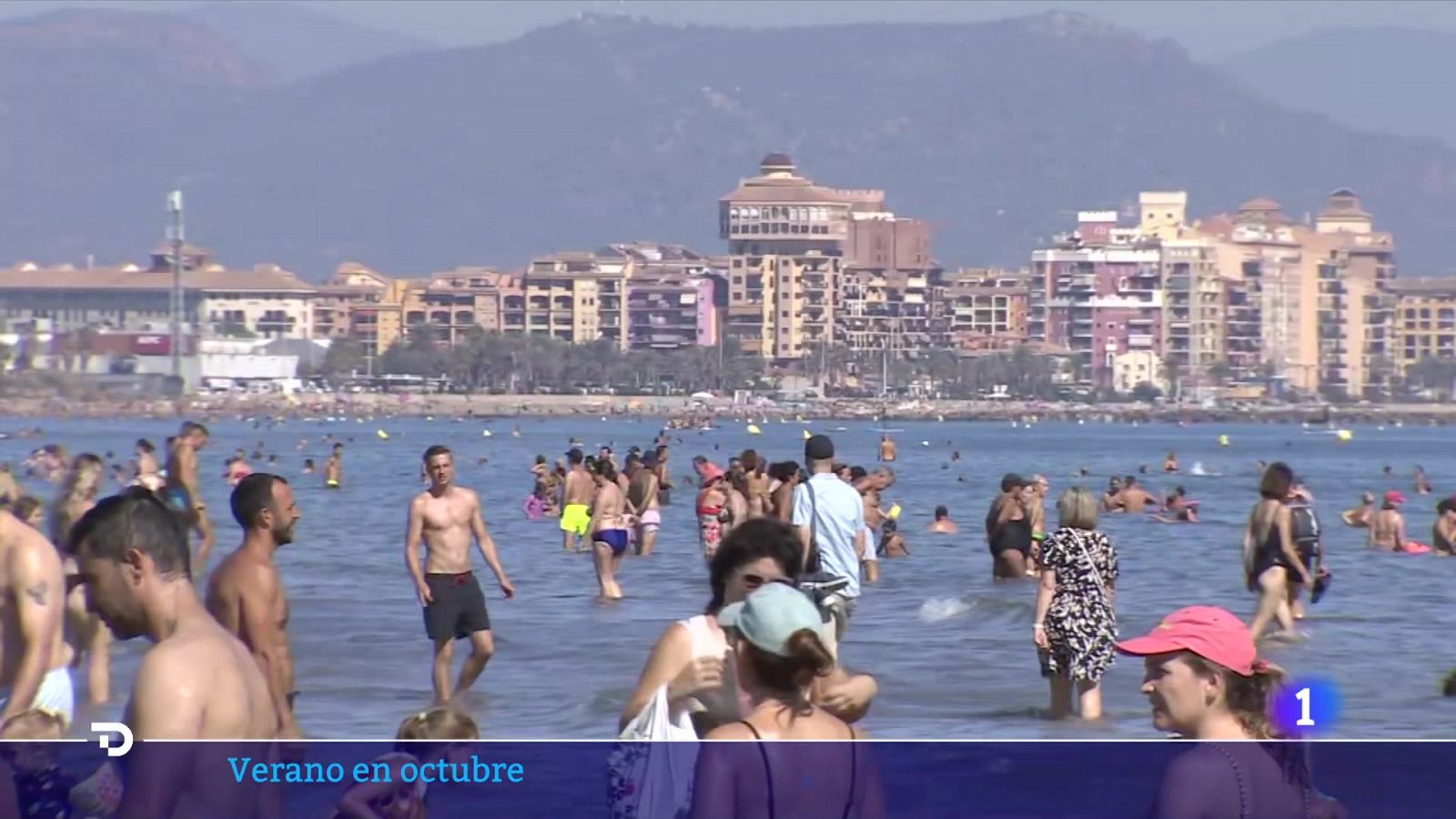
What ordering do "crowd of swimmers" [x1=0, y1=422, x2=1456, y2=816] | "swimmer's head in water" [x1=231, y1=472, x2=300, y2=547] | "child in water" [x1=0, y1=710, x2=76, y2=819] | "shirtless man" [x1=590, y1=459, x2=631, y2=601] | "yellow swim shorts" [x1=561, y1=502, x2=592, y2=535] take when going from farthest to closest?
"yellow swim shorts" [x1=561, y1=502, x2=592, y2=535], "shirtless man" [x1=590, y1=459, x2=631, y2=601], "swimmer's head in water" [x1=231, y1=472, x2=300, y2=547], "child in water" [x1=0, y1=710, x2=76, y2=819], "crowd of swimmers" [x1=0, y1=422, x2=1456, y2=816]

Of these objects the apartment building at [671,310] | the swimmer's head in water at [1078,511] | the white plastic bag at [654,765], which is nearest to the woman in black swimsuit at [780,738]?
the white plastic bag at [654,765]

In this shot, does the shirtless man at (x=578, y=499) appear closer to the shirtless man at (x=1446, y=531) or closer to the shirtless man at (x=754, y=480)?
the shirtless man at (x=754, y=480)

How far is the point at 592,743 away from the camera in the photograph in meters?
9.81

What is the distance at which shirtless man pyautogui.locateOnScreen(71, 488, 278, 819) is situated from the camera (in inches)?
161

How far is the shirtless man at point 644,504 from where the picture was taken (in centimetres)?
2262

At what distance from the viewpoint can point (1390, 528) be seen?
27.4 m

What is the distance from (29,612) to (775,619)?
2.48 metres

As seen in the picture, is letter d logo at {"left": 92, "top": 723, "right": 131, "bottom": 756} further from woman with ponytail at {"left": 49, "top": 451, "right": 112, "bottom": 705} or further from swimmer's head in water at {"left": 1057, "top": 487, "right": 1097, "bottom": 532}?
swimmer's head in water at {"left": 1057, "top": 487, "right": 1097, "bottom": 532}

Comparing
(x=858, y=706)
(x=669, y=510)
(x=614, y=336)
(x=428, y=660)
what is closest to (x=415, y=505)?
(x=428, y=660)

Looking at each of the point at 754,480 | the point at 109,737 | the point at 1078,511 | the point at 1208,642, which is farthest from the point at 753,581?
the point at 754,480

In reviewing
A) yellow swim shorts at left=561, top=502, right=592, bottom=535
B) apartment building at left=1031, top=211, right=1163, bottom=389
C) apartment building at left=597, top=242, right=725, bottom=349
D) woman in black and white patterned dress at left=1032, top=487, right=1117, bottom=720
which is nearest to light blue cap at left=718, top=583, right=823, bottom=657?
woman in black and white patterned dress at left=1032, top=487, right=1117, bottom=720

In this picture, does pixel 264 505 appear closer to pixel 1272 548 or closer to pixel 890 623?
pixel 1272 548

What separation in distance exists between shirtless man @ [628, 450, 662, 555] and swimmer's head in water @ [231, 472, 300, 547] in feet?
→ 50.2

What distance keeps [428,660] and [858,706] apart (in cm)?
858
